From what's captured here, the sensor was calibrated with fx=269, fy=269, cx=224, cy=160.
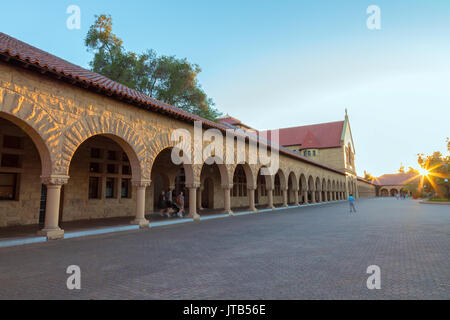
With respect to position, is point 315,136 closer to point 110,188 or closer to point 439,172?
point 439,172

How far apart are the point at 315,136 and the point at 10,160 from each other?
56.8 m

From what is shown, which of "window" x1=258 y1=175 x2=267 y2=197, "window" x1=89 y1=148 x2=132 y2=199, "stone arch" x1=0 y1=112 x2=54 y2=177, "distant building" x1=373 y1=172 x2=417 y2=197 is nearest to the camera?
"stone arch" x1=0 y1=112 x2=54 y2=177

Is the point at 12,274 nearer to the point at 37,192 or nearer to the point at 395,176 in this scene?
the point at 37,192

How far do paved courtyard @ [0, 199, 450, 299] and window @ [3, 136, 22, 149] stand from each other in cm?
528

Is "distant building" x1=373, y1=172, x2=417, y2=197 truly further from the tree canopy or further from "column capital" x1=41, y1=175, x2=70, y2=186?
"column capital" x1=41, y1=175, x2=70, y2=186

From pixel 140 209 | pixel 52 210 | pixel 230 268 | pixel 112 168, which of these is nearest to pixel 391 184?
pixel 112 168

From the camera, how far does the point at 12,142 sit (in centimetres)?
1044

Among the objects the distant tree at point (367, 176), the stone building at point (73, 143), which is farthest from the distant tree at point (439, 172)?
the distant tree at point (367, 176)

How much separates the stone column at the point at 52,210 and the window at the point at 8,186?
11.5 ft

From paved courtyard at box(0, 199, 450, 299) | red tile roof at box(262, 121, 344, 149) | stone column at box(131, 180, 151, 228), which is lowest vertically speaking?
paved courtyard at box(0, 199, 450, 299)

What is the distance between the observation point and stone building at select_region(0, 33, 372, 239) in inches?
296

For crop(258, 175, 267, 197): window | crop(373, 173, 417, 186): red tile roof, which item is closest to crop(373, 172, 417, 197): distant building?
crop(373, 173, 417, 186): red tile roof

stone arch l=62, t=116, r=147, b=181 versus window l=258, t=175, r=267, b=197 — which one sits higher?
stone arch l=62, t=116, r=147, b=181
